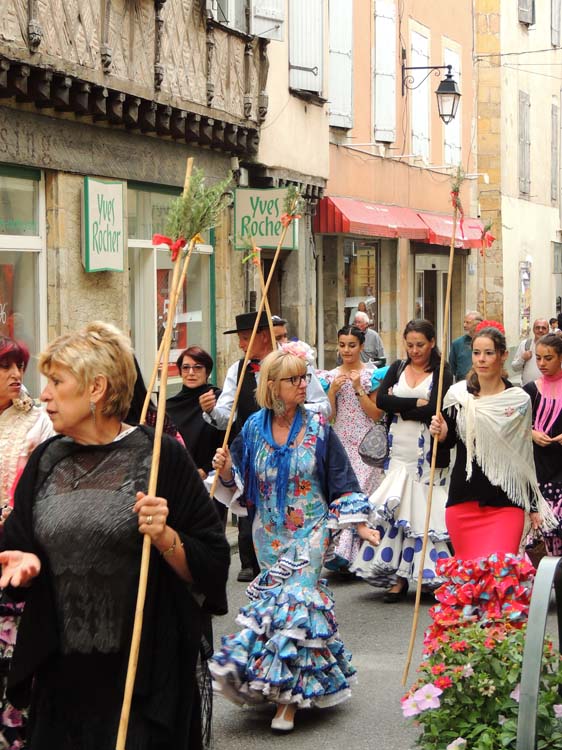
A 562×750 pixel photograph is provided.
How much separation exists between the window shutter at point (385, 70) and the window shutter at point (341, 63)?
1.80m

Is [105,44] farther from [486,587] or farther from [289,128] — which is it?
[486,587]

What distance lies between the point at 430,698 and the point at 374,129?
20.3 meters

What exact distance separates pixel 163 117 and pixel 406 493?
6796 millimetres

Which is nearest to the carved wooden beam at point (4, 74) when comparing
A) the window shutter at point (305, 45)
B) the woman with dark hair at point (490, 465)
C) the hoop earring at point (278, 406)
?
the woman with dark hair at point (490, 465)

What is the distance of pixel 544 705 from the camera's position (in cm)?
477

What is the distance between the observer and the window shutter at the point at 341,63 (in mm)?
21984

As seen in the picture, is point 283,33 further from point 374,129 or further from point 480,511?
point 480,511

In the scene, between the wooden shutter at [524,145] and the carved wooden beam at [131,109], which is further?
the wooden shutter at [524,145]

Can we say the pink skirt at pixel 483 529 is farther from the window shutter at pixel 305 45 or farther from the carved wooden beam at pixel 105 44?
the window shutter at pixel 305 45

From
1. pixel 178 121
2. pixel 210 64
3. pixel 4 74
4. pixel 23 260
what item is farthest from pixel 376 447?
pixel 210 64

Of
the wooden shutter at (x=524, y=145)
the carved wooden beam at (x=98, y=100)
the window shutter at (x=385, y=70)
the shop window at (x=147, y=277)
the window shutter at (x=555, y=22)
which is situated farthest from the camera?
the window shutter at (x=555, y=22)

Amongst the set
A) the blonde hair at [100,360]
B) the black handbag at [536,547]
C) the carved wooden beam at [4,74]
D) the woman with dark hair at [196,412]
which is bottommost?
the black handbag at [536,547]

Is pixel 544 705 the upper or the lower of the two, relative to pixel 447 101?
lower

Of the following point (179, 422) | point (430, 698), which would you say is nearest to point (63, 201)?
point (179, 422)
